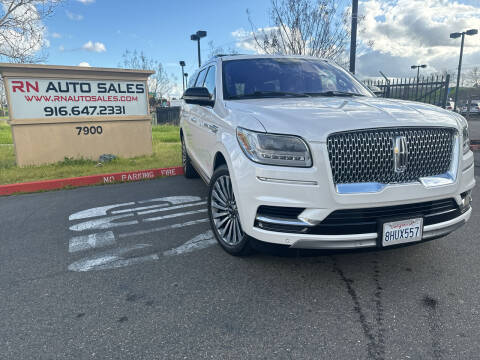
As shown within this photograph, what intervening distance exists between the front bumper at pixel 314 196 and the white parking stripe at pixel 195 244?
43.6 inches

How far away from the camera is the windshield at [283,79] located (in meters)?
3.60

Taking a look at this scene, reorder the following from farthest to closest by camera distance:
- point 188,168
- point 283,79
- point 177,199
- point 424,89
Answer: point 424,89 → point 188,168 → point 177,199 → point 283,79

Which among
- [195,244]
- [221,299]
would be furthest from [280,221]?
[195,244]

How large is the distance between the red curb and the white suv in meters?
4.30

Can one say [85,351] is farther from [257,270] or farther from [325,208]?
[325,208]

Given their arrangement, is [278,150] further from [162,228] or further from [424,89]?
[424,89]

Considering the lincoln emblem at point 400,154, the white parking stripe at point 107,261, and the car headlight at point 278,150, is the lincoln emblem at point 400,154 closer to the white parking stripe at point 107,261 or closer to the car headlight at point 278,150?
the car headlight at point 278,150

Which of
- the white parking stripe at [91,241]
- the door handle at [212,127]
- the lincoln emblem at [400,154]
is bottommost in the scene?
the white parking stripe at [91,241]

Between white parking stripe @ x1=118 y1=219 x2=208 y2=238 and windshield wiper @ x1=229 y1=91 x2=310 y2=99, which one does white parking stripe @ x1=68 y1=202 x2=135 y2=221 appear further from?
windshield wiper @ x1=229 y1=91 x2=310 y2=99

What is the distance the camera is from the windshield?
3604 mm

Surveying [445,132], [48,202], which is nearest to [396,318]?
[445,132]

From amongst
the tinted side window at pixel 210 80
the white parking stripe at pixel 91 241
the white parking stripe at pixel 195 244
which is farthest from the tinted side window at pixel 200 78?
the white parking stripe at pixel 91 241

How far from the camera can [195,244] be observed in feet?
11.6

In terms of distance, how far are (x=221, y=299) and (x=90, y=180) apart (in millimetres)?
4906
